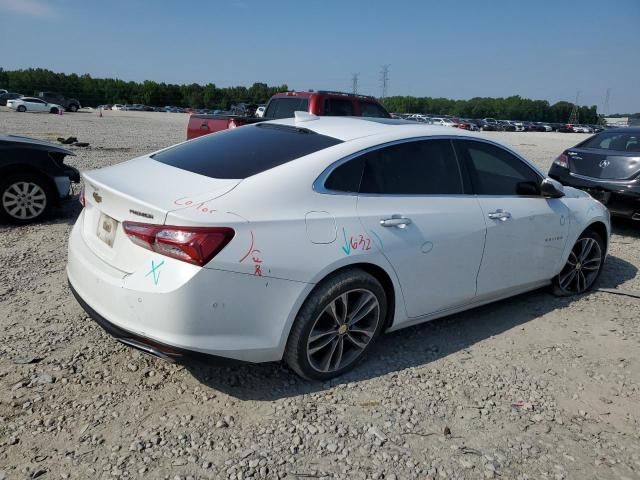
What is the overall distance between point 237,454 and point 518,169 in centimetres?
315

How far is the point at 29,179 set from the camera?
6277 millimetres

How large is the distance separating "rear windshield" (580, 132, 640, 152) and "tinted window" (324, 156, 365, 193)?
19.9ft

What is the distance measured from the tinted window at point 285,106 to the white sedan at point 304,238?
6.67 metres

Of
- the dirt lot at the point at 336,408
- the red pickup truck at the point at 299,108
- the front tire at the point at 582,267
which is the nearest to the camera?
the dirt lot at the point at 336,408

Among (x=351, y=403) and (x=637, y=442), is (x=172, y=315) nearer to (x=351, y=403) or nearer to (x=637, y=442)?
(x=351, y=403)

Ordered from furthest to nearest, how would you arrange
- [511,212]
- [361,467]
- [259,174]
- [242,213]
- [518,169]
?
[518,169] → [511,212] → [259,174] → [242,213] → [361,467]

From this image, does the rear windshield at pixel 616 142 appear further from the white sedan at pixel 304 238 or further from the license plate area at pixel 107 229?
the license plate area at pixel 107 229

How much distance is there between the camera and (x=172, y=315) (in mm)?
2594

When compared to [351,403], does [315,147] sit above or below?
above

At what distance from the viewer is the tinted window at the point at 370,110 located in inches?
437

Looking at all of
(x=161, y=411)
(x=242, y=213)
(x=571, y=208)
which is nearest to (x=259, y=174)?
(x=242, y=213)

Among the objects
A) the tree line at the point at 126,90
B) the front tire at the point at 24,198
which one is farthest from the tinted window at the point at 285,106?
the tree line at the point at 126,90

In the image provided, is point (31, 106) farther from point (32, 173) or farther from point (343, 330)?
point (343, 330)

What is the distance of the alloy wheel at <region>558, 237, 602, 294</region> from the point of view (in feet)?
15.8
